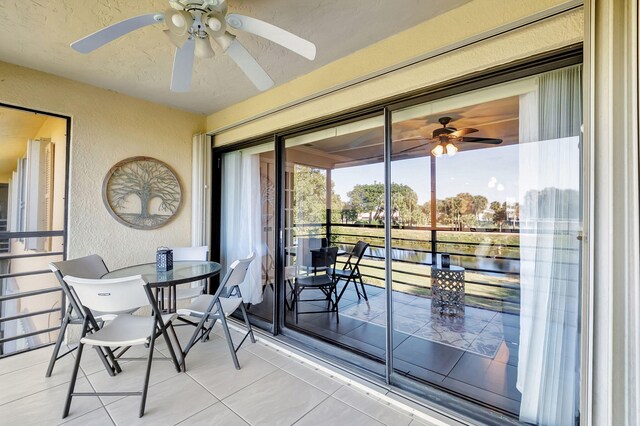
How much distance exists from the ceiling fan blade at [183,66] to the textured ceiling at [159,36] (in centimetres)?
41

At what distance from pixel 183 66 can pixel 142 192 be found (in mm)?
2027

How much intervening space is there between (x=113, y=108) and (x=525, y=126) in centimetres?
364

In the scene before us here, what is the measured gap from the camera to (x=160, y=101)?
3156 millimetres

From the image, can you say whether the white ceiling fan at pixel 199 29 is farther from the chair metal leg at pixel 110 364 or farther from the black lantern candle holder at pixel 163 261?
the chair metal leg at pixel 110 364

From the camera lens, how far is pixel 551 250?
4.96 feet

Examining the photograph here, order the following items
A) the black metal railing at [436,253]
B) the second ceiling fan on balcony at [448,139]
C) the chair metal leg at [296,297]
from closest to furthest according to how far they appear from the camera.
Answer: the second ceiling fan on balcony at [448,139] → the black metal railing at [436,253] → the chair metal leg at [296,297]

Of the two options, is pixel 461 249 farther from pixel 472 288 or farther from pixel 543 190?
pixel 543 190

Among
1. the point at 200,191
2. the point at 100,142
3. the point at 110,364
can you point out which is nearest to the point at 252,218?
the point at 200,191

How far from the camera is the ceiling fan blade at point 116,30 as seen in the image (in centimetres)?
128

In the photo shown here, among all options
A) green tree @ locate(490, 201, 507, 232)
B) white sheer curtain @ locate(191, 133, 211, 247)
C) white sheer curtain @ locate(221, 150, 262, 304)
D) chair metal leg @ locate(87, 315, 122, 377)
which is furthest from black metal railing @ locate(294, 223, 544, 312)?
chair metal leg @ locate(87, 315, 122, 377)

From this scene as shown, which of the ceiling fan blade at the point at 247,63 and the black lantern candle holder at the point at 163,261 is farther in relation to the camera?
the black lantern candle holder at the point at 163,261

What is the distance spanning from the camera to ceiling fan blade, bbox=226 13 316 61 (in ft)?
4.29

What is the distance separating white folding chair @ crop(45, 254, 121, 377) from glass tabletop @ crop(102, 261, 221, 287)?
18 cm

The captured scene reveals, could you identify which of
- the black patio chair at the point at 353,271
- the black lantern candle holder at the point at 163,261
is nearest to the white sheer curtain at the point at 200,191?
the black lantern candle holder at the point at 163,261
